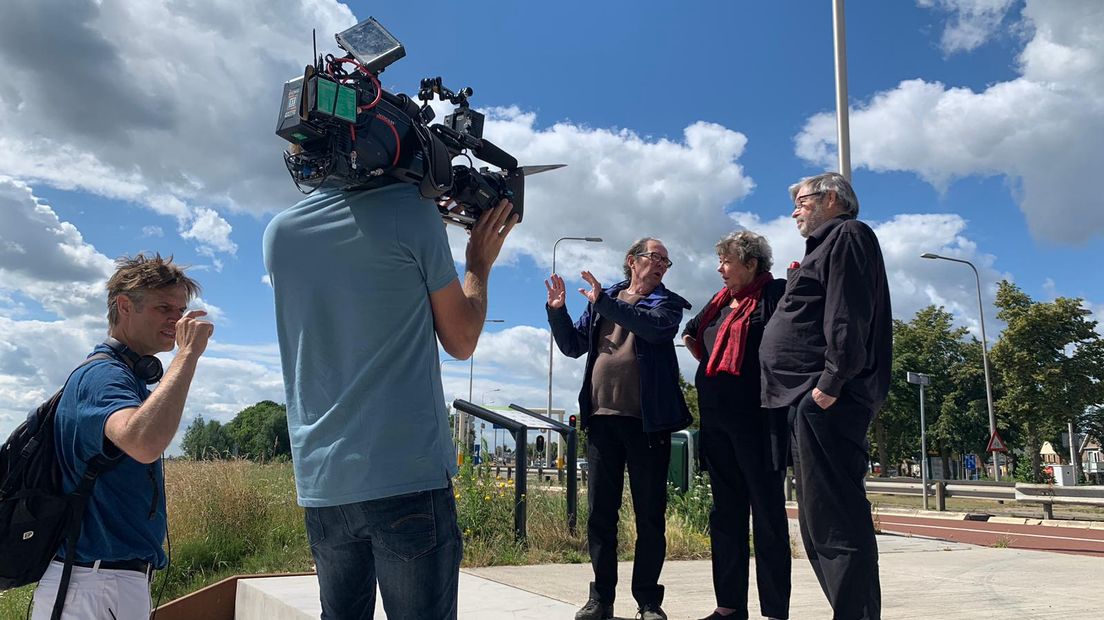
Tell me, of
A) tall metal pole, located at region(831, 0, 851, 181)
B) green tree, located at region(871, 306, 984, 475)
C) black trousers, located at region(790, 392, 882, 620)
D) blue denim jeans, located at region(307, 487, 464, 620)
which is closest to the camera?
blue denim jeans, located at region(307, 487, 464, 620)

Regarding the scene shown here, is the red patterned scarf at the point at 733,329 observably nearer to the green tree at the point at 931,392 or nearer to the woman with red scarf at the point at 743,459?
the woman with red scarf at the point at 743,459

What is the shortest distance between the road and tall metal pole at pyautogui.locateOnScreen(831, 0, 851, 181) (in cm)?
566

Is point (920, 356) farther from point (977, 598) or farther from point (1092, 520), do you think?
point (977, 598)

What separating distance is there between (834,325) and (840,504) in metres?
0.69

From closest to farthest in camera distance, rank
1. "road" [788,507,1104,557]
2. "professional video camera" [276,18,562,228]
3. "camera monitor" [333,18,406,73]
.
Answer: "professional video camera" [276,18,562,228] < "camera monitor" [333,18,406,73] < "road" [788,507,1104,557]

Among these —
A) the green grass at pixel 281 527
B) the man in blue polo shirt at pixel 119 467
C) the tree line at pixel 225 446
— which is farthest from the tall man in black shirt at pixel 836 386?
the tree line at pixel 225 446

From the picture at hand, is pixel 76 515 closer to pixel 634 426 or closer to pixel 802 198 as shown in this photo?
pixel 634 426

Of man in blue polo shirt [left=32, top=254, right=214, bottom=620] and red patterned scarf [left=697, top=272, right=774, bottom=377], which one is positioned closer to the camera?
man in blue polo shirt [left=32, top=254, right=214, bottom=620]

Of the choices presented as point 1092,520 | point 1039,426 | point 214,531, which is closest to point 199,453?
point 214,531

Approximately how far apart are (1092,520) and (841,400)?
1882 centimetres

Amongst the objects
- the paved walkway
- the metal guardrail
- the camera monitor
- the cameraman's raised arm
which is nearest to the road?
the metal guardrail

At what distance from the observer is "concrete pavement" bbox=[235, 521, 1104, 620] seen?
4223 millimetres

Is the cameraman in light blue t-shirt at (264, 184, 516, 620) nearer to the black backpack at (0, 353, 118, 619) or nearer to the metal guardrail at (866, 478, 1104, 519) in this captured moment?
the black backpack at (0, 353, 118, 619)

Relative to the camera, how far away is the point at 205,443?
382 inches
